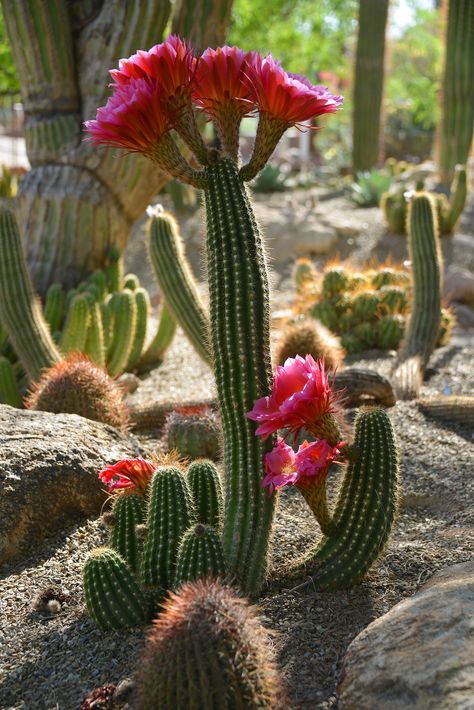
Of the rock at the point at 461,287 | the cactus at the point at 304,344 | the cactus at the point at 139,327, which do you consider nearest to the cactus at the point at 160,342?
the cactus at the point at 139,327

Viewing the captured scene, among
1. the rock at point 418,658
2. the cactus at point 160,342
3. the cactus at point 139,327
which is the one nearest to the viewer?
the rock at point 418,658

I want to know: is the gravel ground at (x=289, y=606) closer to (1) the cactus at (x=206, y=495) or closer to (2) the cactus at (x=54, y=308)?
(1) the cactus at (x=206, y=495)

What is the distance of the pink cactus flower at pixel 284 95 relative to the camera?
2590 mm

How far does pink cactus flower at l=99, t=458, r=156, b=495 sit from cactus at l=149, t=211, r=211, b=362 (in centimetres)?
204

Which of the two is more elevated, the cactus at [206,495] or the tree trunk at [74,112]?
the tree trunk at [74,112]

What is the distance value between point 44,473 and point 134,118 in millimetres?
1473

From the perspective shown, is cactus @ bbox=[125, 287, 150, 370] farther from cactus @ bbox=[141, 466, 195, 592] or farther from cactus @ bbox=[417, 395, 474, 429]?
cactus @ bbox=[141, 466, 195, 592]

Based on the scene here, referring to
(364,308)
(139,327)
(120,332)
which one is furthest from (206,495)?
(364,308)

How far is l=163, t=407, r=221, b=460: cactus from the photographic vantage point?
421 centimetres

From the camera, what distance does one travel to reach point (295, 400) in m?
2.58

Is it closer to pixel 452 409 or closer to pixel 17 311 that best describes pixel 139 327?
pixel 17 311

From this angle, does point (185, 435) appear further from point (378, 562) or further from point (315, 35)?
point (315, 35)

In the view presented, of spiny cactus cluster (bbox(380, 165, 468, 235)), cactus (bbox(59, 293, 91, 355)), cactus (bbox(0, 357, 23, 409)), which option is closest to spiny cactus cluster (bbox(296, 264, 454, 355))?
cactus (bbox(59, 293, 91, 355))

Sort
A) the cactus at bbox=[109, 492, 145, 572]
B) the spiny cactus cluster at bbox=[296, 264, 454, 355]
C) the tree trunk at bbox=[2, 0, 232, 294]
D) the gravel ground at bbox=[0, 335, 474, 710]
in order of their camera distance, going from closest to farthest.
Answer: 1. the gravel ground at bbox=[0, 335, 474, 710]
2. the cactus at bbox=[109, 492, 145, 572]
3. the tree trunk at bbox=[2, 0, 232, 294]
4. the spiny cactus cluster at bbox=[296, 264, 454, 355]
